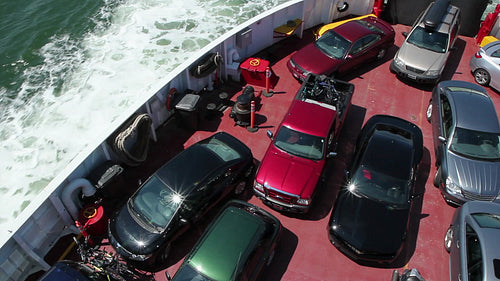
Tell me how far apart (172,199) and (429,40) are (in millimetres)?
10764

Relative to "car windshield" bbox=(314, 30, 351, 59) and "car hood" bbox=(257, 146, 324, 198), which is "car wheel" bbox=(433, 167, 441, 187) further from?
"car windshield" bbox=(314, 30, 351, 59)

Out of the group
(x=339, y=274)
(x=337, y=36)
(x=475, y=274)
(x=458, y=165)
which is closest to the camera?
(x=475, y=274)

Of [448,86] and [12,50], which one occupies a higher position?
[448,86]

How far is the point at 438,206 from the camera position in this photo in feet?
30.6

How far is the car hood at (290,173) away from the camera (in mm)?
8555

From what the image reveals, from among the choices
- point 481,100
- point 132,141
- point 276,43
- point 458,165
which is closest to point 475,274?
point 458,165

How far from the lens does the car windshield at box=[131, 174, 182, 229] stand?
309 inches

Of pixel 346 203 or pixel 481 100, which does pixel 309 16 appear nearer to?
pixel 481 100

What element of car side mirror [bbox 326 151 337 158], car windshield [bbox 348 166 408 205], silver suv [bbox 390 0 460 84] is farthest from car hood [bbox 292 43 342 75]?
car windshield [bbox 348 166 408 205]

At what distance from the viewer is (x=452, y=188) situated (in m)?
8.96

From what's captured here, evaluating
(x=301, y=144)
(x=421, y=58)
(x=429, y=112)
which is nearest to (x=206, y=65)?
(x=301, y=144)

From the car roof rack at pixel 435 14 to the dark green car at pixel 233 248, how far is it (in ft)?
32.3

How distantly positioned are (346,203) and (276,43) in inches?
323

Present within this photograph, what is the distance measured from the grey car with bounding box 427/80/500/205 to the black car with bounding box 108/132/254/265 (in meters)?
5.15
